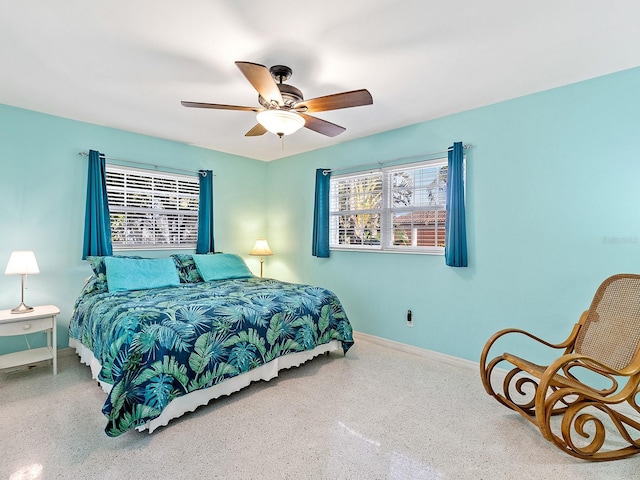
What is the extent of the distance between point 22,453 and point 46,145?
2.80 meters

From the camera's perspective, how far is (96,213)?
138 inches

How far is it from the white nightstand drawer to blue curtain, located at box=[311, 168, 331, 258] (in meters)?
2.84

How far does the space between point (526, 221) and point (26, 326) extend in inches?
173

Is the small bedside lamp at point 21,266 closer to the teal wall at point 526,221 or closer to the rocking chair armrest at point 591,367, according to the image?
the teal wall at point 526,221

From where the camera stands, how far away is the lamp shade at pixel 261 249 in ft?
15.8

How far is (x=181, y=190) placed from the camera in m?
4.35

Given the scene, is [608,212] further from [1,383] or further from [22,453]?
[1,383]

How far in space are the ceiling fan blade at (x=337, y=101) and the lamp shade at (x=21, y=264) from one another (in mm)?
2700

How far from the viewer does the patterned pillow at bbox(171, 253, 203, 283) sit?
3766 millimetres

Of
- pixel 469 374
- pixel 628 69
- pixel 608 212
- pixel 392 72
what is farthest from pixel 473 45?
pixel 469 374

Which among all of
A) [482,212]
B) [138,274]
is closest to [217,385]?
[138,274]

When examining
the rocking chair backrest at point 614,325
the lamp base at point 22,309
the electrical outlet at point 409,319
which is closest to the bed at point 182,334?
the lamp base at point 22,309

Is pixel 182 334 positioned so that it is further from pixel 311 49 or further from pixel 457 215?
pixel 457 215

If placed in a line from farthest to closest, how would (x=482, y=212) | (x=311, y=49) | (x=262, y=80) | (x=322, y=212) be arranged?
(x=322, y=212), (x=482, y=212), (x=311, y=49), (x=262, y=80)
